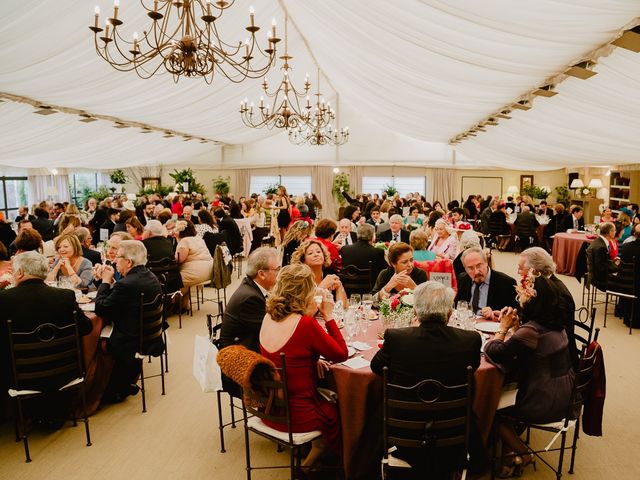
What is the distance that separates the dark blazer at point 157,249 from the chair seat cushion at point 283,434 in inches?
151

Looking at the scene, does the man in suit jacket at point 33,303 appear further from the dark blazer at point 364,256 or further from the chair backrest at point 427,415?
the dark blazer at point 364,256

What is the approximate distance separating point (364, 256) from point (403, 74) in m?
2.57

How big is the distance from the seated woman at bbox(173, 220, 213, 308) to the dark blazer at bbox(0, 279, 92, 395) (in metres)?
3.24

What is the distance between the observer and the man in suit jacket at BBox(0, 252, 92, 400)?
11.6 feet

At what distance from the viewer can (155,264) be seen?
6.32 meters

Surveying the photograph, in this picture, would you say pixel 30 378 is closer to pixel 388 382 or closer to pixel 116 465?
pixel 116 465

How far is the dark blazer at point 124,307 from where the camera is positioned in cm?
408

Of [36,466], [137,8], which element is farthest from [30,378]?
[137,8]

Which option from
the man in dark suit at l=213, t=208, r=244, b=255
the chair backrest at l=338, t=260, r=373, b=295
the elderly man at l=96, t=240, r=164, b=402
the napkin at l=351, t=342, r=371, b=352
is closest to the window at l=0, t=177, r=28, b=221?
the man in dark suit at l=213, t=208, r=244, b=255

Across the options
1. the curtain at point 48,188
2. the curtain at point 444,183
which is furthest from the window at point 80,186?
the curtain at point 444,183

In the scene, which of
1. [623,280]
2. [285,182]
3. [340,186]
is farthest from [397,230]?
[285,182]

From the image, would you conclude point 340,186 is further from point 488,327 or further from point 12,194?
point 488,327

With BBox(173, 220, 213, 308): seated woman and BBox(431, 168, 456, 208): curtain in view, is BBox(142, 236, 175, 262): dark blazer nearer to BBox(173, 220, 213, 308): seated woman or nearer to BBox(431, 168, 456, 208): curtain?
BBox(173, 220, 213, 308): seated woman

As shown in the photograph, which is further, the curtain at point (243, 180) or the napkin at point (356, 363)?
the curtain at point (243, 180)
